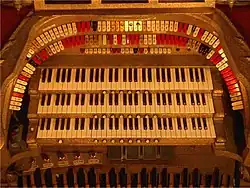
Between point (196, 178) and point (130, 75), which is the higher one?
point (130, 75)

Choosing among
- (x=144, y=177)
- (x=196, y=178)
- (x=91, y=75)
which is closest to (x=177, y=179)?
(x=196, y=178)

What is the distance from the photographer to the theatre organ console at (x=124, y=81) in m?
3.95

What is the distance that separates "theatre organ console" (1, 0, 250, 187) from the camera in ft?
13.0

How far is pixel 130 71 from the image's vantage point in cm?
434

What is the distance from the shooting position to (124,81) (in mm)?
4258

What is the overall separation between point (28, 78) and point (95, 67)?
0.59m

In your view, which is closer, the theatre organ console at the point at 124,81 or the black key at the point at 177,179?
the theatre organ console at the point at 124,81

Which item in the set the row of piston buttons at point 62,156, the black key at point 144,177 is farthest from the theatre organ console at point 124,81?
the black key at point 144,177

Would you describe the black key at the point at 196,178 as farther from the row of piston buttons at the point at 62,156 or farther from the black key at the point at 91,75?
the black key at the point at 91,75

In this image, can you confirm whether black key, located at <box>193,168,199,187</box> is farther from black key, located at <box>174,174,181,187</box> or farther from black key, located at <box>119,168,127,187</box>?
black key, located at <box>119,168,127,187</box>

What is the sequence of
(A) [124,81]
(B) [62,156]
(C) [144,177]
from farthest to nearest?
(C) [144,177], (B) [62,156], (A) [124,81]

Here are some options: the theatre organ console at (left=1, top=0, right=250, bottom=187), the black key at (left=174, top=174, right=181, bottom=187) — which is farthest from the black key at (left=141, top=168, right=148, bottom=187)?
Answer: the theatre organ console at (left=1, top=0, right=250, bottom=187)

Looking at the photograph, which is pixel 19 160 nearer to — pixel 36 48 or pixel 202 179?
pixel 36 48

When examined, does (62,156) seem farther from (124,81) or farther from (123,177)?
(124,81)
